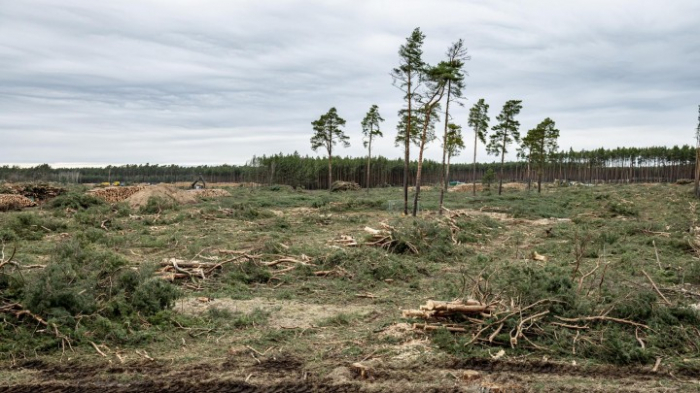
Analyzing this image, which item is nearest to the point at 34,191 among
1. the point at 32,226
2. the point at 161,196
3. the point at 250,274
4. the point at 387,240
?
the point at 161,196

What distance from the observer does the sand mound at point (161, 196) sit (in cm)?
2597

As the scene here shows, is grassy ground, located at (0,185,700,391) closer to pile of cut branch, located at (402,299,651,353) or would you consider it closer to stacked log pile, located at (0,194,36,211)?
pile of cut branch, located at (402,299,651,353)

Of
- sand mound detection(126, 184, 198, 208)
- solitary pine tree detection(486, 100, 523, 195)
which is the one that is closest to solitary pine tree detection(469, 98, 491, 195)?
solitary pine tree detection(486, 100, 523, 195)

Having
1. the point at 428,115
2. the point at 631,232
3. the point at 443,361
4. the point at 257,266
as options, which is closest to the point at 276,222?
the point at 257,266

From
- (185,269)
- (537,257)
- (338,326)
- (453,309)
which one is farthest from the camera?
(537,257)

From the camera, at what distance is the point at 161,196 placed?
26.9m

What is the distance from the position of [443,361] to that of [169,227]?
14.9 m

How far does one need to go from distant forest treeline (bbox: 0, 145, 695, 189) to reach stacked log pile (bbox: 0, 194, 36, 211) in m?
28.8

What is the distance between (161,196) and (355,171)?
43990 millimetres

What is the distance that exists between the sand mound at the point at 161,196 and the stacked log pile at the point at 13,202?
475 cm

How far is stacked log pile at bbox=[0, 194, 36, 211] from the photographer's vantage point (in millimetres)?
25033

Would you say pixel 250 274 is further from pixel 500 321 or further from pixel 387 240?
pixel 500 321

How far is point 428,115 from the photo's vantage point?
1029 inches

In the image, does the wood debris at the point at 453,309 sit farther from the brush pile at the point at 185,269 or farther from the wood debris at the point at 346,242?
the wood debris at the point at 346,242
